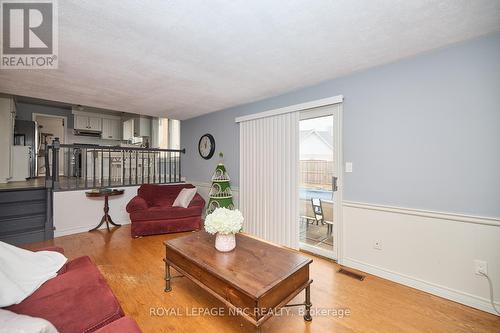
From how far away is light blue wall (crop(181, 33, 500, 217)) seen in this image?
6.23 ft

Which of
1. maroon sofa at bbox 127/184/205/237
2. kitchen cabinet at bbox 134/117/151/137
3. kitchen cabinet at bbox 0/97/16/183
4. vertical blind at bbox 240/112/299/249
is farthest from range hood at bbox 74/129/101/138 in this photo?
vertical blind at bbox 240/112/299/249

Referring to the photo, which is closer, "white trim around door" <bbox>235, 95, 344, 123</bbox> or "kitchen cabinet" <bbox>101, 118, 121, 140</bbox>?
"white trim around door" <bbox>235, 95, 344, 123</bbox>

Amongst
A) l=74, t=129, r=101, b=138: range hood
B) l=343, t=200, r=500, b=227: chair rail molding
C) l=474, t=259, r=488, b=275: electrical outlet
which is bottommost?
l=474, t=259, r=488, b=275: electrical outlet

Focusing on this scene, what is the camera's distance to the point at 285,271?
1.58 meters

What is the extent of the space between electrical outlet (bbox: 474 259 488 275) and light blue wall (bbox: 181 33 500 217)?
0.42 m

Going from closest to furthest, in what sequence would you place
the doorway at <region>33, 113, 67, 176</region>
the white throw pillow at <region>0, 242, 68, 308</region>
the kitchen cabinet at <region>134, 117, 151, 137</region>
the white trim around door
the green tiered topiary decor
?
1. the white throw pillow at <region>0, 242, 68, 308</region>
2. the white trim around door
3. the green tiered topiary decor
4. the kitchen cabinet at <region>134, 117, 151, 137</region>
5. the doorway at <region>33, 113, 67, 176</region>

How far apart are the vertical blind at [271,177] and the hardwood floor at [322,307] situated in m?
0.82

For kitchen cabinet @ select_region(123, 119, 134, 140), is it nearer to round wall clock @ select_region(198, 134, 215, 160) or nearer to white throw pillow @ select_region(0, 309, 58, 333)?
round wall clock @ select_region(198, 134, 215, 160)

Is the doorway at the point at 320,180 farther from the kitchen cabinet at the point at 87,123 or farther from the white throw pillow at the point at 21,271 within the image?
the kitchen cabinet at the point at 87,123

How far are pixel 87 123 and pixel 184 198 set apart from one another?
16.7 ft

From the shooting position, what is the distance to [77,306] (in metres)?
1.21

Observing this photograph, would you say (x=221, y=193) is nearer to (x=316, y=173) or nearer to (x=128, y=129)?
(x=316, y=173)

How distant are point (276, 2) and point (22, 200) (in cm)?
464

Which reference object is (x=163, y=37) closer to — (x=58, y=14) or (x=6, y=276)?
(x=58, y=14)
